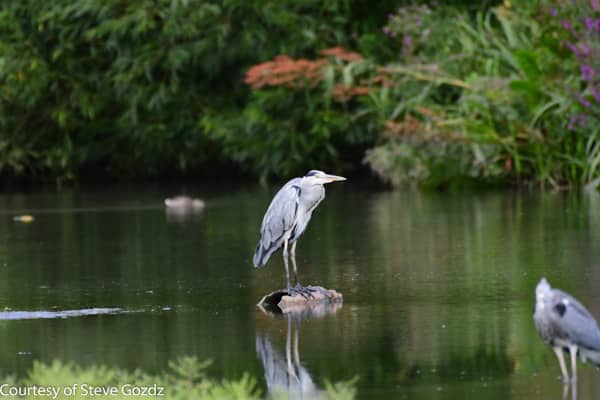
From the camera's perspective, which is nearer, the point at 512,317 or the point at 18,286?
the point at 512,317

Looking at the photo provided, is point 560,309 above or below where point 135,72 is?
below

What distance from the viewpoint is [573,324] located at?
657cm

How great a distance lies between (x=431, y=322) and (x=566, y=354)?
1.32 m

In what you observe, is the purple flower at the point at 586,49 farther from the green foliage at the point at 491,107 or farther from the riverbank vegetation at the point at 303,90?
the green foliage at the point at 491,107

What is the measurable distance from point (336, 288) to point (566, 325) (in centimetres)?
415

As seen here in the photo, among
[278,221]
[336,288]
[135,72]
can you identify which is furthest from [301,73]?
[278,221]

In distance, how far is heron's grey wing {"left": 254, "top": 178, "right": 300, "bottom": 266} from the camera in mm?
9562

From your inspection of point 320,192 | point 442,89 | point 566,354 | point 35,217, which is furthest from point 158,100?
point 566,354

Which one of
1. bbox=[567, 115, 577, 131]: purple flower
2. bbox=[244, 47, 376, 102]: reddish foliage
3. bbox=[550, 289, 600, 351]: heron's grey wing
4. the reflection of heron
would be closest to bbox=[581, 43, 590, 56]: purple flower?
bbox=[567, 115, 577, 131]: purple flower

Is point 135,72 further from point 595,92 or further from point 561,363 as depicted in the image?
point 561,363

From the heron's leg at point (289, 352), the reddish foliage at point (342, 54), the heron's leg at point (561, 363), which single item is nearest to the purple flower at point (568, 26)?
the reddish foliage at point (342, 54)

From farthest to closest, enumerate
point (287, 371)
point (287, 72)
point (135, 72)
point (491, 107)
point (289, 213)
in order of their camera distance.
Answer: point (135, 72)
point (287, 72)
point (491, 107)
point (289, 213)
point (287, 371)

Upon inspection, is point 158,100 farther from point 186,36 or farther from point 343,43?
point 343,43

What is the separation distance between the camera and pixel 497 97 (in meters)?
20.8
